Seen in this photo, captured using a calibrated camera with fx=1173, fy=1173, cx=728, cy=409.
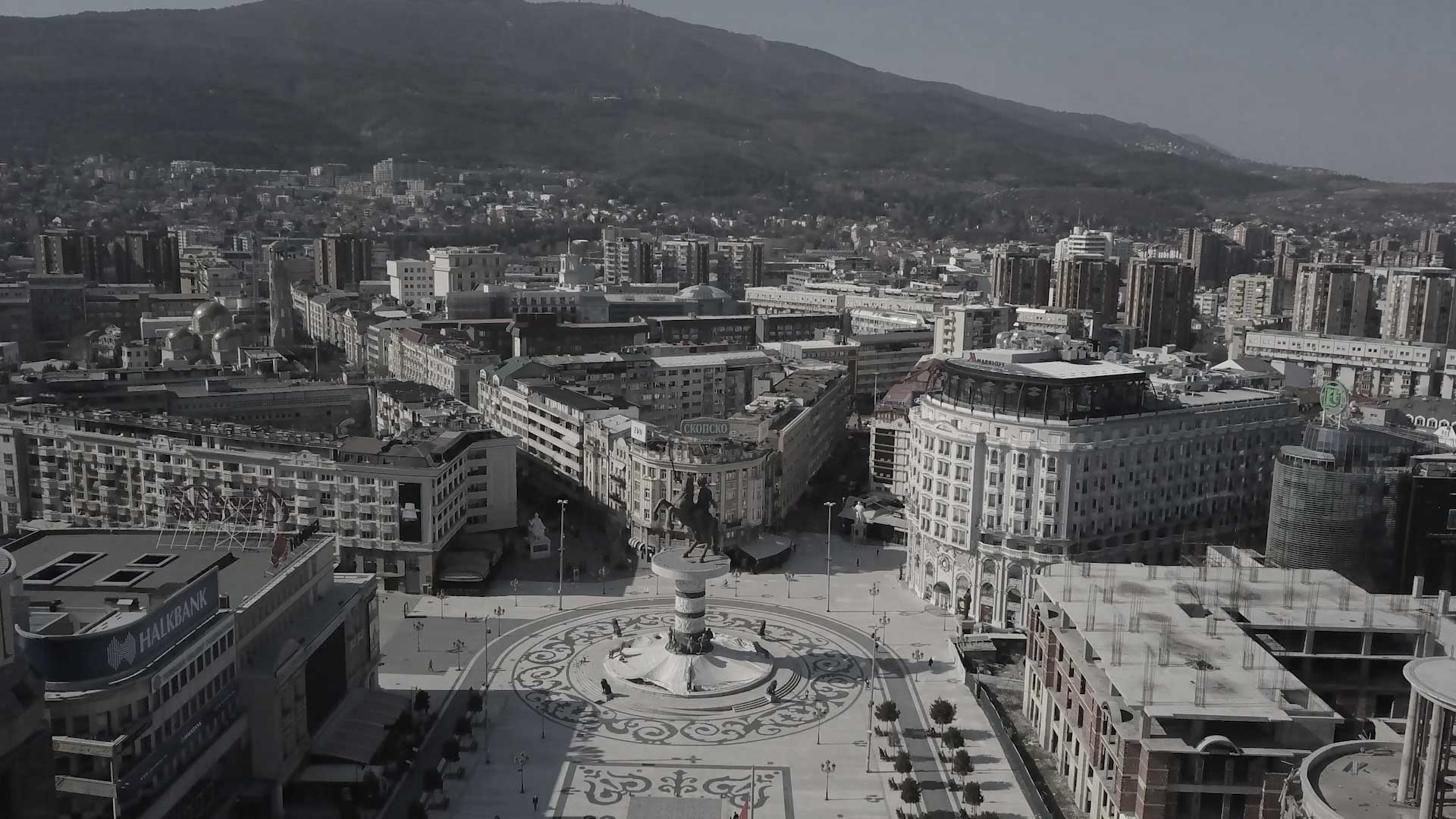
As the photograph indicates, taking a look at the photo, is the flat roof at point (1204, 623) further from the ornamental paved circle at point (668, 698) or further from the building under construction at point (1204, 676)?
the ornamental paved circle at point (668, 698)

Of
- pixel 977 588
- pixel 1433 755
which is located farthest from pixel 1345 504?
pixel 1433 755

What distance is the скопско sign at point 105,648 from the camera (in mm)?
32562

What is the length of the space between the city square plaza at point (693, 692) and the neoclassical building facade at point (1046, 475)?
347cm

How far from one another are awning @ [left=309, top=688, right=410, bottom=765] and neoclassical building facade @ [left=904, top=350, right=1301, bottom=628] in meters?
29.9

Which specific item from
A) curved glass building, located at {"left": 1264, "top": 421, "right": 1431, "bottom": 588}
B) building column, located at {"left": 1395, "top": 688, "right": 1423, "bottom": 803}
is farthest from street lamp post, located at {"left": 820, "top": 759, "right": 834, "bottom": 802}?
curved glass building, located at {"left": 1264, "top": 421, "right": 1431, "bottom": 588}

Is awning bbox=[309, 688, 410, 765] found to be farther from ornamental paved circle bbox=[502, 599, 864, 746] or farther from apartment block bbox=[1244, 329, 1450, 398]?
apartment block bbox=[1244, 329, 1450, 398]

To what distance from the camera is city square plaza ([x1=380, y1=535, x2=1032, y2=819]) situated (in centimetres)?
4306

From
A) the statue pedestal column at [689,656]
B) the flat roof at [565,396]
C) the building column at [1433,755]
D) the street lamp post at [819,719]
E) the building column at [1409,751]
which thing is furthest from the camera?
the flat roof at [565,396]

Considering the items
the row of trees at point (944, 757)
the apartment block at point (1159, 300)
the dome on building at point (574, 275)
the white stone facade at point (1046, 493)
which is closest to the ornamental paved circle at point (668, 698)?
the row of trees at point (944, 757)

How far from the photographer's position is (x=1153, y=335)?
486 feet

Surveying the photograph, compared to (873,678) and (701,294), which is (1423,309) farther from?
(873,678)

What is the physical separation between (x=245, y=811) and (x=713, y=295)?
11915cm

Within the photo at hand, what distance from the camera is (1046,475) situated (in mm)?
61062

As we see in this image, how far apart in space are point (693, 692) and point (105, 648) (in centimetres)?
2549
